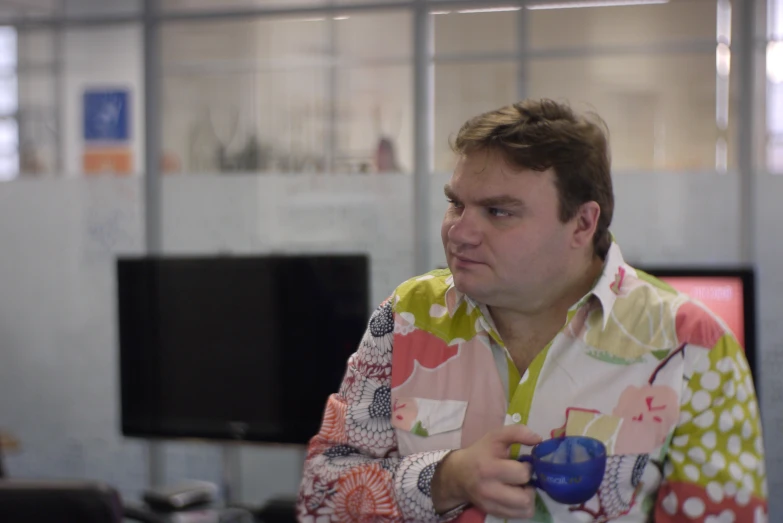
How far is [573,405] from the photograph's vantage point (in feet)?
4.61

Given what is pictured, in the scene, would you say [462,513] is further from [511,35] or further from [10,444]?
[10,444]

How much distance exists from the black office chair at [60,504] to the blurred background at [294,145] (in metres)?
1.78

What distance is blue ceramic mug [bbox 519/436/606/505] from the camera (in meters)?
1.34

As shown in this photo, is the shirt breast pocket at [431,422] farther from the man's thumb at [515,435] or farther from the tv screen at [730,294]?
the tv screen at [730,294]

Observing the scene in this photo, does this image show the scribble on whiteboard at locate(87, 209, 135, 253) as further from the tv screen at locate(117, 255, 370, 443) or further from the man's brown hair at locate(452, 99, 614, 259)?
the man's brown hair at locate(452, 99, 614, 259)

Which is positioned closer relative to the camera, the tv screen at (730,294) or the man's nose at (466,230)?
the man's nose at (466,230)

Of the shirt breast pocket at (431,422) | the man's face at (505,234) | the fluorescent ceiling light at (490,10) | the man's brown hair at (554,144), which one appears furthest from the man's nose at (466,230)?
the fluorescent ceiling light at (490,10)

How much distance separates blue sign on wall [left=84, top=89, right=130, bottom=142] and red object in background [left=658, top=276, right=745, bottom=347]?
8.32 feet

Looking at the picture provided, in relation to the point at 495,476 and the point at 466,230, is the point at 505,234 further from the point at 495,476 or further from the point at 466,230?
the point at 495,476

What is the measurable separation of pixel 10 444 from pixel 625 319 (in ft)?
10.7

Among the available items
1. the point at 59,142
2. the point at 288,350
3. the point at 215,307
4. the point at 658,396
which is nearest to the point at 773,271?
the point at 288,350

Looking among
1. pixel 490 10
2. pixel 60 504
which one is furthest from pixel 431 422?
pixel 490 10

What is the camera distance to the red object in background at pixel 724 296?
2.70 meters

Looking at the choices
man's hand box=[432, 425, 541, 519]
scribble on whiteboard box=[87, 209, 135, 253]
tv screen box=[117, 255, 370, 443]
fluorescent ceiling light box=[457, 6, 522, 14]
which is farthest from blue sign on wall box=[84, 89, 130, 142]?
man's hand box=[432, 425, 541, 519]
